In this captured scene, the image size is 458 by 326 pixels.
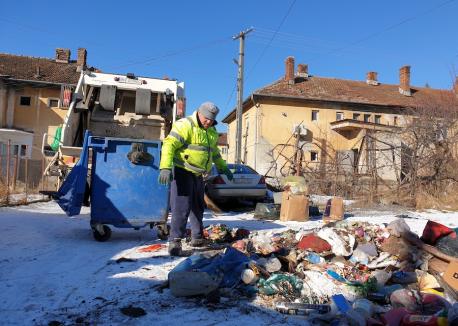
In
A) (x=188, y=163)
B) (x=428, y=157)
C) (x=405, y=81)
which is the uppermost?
(x=405, y=81)

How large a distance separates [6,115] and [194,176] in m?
23.6

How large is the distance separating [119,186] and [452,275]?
3903mm

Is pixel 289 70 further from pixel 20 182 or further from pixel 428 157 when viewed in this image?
pixel 20 182

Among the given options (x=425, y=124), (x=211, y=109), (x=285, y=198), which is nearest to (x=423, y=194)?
(x=425, y=124)

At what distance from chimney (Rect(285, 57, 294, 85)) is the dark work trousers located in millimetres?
25148

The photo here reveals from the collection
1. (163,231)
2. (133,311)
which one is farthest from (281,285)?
(163,231)

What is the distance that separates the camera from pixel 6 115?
24844 millimetres

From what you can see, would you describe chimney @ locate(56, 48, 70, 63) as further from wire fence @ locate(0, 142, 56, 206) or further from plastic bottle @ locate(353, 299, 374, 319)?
plastic bottle @ locate(353, 299, 374, 319)

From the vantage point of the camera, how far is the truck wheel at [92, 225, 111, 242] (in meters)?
5.54

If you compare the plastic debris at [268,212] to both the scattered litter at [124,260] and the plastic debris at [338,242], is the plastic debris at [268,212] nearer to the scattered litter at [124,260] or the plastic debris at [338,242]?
the plastic debris at [338,242]

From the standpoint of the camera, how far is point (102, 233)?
219 inches

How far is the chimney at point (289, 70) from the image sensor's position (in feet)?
95.6

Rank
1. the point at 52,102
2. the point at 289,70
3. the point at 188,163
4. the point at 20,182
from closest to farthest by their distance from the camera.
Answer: the point at 188,163 < the point at 20,182 < the point at 52,102 < the point at 289,70

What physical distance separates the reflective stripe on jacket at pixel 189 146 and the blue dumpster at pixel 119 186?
2.65 feet
